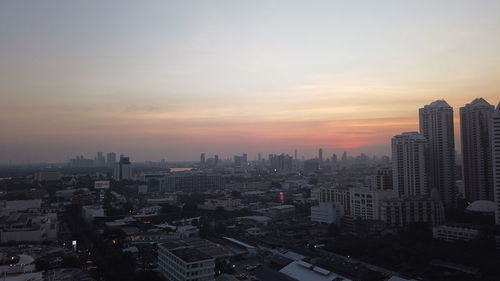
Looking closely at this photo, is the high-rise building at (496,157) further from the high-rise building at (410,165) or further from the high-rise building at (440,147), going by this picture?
the high-rise building at (440,147)

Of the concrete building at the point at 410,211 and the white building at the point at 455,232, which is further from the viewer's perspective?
the concrete building at the point at 410,211

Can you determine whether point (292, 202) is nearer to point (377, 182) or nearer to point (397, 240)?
point (377, 182)

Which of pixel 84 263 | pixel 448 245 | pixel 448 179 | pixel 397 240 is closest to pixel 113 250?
pixel 84 263

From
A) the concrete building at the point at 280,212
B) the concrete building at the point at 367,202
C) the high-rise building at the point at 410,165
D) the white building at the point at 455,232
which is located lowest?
the concrete building at the point at 280,212

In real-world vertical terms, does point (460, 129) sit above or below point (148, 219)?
above

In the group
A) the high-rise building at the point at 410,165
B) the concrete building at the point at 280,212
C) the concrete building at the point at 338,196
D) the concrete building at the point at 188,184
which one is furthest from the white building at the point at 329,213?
the concrete building at the point at 188,184

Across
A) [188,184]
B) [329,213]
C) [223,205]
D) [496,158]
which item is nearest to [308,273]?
[329,213]

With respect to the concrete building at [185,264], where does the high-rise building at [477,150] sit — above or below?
above
